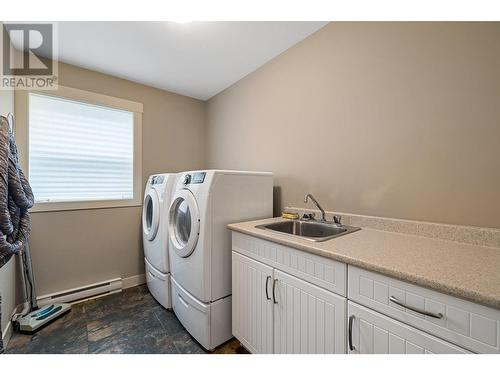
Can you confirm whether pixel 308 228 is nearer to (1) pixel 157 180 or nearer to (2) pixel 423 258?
(2) pixel 423 258

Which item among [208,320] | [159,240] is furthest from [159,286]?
[208,320]

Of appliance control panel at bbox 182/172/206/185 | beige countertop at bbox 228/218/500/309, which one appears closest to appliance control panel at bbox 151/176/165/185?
appliance control panel at bbox 182/172/206/185

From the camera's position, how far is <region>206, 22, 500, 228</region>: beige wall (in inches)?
40.9

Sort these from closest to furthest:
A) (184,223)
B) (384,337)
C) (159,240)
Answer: (384,337) < (184,223) < (159,240)

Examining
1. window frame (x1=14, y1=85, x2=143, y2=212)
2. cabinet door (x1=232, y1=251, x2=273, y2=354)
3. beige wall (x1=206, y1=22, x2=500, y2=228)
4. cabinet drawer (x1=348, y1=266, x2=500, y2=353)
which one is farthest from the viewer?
window frame (x1=14, y1=85, x2=143, y2=212)

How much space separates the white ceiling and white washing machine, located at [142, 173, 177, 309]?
3.65 ft

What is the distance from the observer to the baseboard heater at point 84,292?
197 centimetres

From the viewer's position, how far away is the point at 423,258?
0.87 meters

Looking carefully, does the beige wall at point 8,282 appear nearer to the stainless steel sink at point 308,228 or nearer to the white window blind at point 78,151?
the white window blind at point 78,151

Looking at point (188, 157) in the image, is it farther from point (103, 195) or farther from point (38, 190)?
point (38, 190)

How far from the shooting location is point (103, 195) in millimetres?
2281

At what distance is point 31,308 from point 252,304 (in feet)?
6.66

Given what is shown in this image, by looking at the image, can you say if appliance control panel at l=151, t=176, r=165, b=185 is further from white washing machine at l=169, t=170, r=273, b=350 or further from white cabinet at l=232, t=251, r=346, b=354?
white cabinet at l=232, t=251, r=346, b=354

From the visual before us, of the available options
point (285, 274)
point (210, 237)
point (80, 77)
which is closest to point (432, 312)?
point (285, 274)
